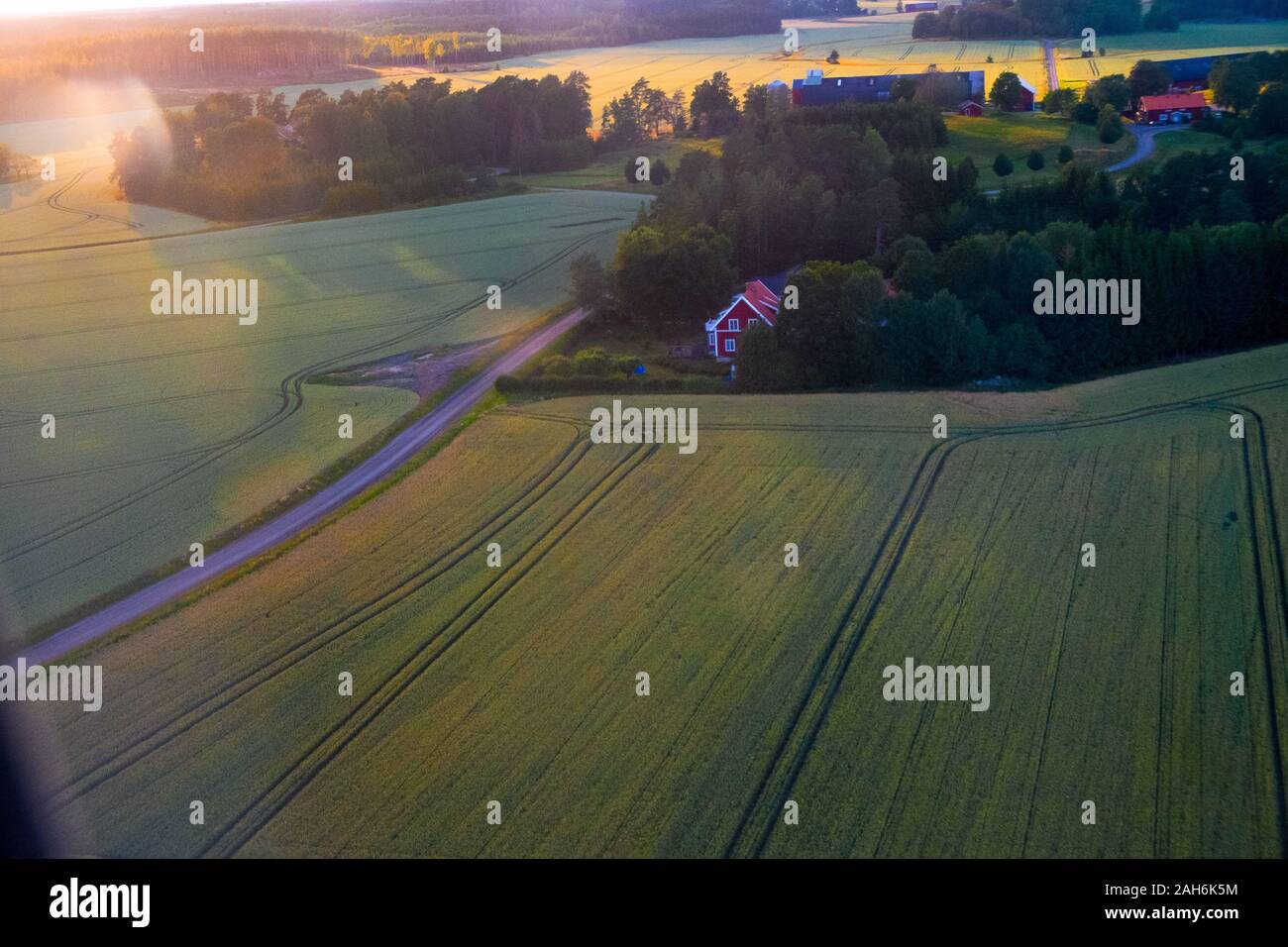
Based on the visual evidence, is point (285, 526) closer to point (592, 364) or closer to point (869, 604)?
→ point (592, 364)

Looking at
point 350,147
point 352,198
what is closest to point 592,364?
point 352,198

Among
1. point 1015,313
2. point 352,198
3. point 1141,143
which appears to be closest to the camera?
point 1015,313

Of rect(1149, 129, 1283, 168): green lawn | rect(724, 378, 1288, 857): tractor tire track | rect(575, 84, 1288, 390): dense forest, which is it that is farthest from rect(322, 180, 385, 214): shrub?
rect(724, 378, 1288, 857): tractor tire track

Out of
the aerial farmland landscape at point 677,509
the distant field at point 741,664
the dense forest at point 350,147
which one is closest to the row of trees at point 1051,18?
the aerial farmland landscape at point 677,509

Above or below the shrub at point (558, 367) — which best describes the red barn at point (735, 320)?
above

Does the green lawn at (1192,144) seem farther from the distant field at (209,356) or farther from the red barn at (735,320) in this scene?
the red barn at (735,320)

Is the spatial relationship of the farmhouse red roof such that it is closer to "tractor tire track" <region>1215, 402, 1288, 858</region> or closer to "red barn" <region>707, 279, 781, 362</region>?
"red barn" <region>707, 279, 781, 362</region>
